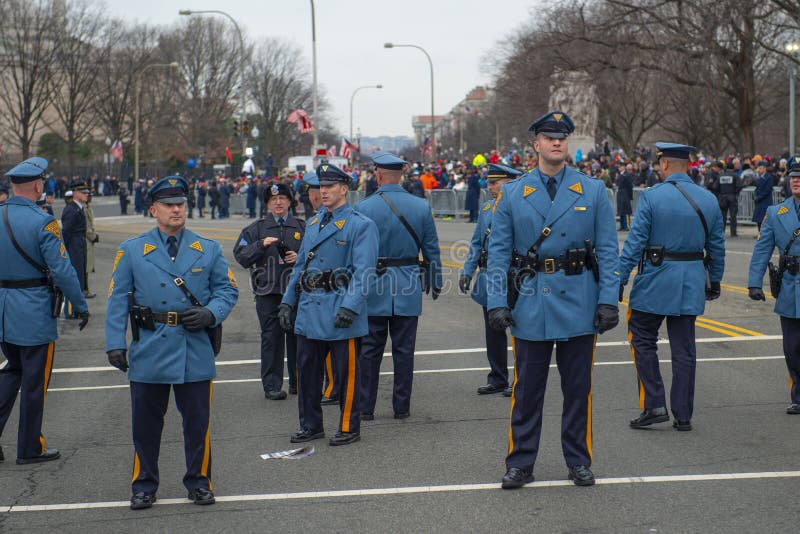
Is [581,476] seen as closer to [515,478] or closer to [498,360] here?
[515,478]

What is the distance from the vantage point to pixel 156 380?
6.40 m

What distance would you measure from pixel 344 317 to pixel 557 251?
171 centimetres

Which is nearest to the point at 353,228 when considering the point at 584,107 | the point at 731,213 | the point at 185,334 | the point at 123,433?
the point at 185,334

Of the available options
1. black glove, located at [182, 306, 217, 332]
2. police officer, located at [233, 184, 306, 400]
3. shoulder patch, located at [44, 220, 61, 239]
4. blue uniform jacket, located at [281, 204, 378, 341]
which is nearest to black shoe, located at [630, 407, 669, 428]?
blue uniform jacket, located at [281, 204, 378, 341]

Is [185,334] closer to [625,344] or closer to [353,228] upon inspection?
[353,228]

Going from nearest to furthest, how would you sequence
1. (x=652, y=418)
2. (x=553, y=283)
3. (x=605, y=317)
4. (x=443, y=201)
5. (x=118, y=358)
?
(x=118, y=358)
(x=605, y=317)
(x=553, y=283)
(x=652, y=418)
(x=443, y=201)

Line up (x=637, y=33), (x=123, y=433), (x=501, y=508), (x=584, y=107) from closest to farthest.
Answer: (x=501, y=508), (x=123, y=433), (x=637, y=33), (x=584, y=107)

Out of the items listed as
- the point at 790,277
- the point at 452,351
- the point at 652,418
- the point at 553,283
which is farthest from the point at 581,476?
the point at 452,351

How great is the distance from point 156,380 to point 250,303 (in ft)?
36.8

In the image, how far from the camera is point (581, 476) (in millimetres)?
6609

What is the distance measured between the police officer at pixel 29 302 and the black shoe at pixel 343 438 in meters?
1.97

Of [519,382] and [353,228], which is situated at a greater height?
[353,228]

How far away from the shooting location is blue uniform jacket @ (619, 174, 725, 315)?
816 centimetres

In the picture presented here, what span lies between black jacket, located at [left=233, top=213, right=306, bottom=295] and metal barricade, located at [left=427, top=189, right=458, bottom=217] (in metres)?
28.8
